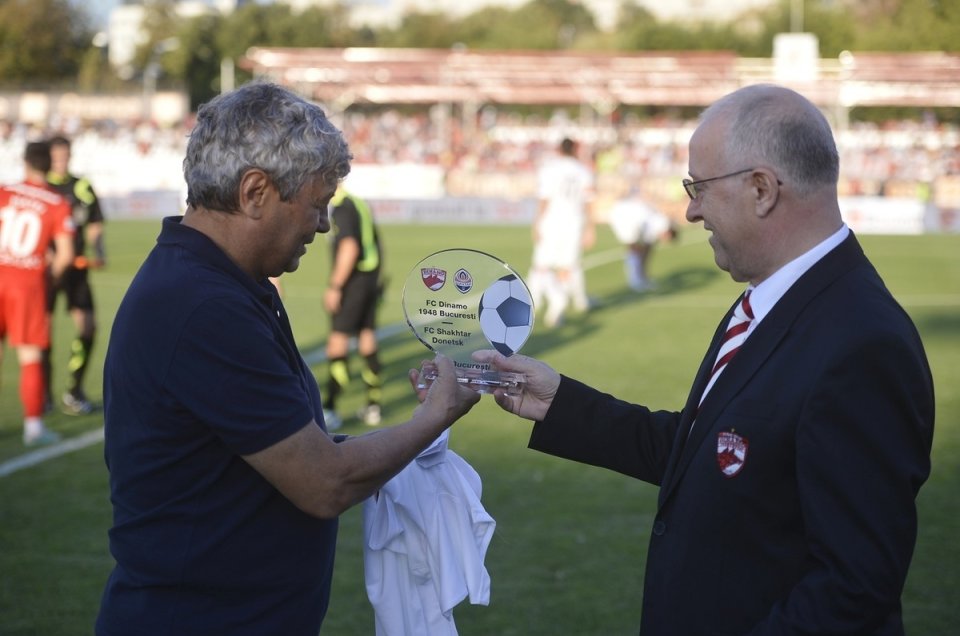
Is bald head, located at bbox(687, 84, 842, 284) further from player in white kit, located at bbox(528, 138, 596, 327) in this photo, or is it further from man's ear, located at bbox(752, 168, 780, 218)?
player in white kit, located at bbox(528, 138, 596, 327)

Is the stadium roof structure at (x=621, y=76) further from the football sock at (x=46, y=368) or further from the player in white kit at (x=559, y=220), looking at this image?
the football sock at (x=46, y=368)

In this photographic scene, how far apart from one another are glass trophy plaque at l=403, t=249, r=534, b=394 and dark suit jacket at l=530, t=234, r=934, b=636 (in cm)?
57

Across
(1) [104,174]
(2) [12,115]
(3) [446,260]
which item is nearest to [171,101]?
(2) [12,115]

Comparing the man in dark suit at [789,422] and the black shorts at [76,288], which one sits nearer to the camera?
the man in dark suit at [789,422]

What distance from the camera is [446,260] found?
297 cm

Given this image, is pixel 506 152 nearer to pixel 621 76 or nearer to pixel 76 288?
pixel 621 76

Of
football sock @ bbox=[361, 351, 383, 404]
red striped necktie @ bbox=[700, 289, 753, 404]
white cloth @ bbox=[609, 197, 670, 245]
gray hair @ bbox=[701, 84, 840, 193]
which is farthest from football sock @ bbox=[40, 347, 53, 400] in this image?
white cloth @ bbox=[609, 197, 670, 245]

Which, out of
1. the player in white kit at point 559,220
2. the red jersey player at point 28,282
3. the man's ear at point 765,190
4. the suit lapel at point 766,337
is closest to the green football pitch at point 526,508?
the red jersey player at point 28,282

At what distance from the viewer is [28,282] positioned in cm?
865

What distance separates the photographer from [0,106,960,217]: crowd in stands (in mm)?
34781

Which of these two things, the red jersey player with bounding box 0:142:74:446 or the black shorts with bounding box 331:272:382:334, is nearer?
the red jersey player with bounding box 0:142:74:446

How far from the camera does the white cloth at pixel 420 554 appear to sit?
317cm

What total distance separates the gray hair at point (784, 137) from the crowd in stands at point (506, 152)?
25.8m

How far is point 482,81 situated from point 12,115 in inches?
1093
